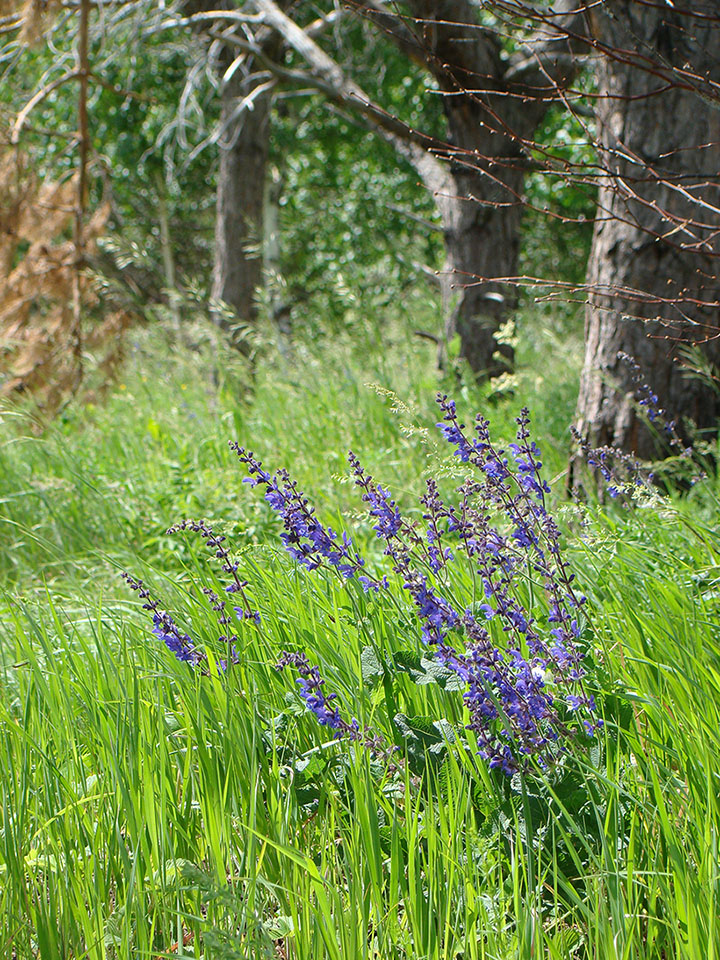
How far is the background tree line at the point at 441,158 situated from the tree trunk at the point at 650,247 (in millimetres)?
10

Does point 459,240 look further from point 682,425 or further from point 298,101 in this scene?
point 298,101

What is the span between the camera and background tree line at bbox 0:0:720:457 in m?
2.46

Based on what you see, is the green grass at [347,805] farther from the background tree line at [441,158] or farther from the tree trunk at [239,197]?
the tree trunk at [239,197]

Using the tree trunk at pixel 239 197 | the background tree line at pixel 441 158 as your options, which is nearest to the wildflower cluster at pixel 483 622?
the background tree line at pixel 441 158

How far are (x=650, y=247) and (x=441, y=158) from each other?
2.02 meters

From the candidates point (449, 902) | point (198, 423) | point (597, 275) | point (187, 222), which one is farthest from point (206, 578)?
point (187, 222)

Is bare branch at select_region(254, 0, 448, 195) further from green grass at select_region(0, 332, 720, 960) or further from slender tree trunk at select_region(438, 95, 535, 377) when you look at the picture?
green grass at select_region(0, 332, 720, 960)

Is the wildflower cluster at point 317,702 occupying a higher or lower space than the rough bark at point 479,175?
lower

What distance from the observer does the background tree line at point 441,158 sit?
8.08 ft

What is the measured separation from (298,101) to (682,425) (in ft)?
44.0

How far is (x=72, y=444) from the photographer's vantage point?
5.53 meters

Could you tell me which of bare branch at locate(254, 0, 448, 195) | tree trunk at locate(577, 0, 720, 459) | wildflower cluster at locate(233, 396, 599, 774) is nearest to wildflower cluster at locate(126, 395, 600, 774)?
wildflower cluster at locate(233, 396, 599, 774)

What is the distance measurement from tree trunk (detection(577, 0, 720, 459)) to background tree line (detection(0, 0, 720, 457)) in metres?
0.01

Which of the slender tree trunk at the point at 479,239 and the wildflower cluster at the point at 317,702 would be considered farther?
the slender tree trunk at the point at 479,239
